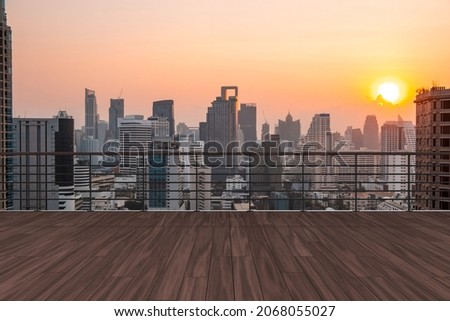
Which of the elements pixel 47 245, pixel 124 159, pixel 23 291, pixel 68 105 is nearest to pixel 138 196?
pixel 124 159

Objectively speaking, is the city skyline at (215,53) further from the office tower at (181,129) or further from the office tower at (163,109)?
the office tower at (181,129)

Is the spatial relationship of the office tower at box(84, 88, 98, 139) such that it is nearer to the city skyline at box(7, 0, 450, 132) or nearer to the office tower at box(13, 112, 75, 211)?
the city skyline at box(7, 0, 450, 132)

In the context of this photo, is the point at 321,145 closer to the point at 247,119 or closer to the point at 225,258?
the point at 225,258

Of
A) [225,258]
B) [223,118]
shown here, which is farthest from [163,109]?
[225,258]

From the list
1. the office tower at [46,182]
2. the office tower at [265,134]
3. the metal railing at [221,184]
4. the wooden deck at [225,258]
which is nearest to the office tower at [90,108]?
the office tower at [265,134]

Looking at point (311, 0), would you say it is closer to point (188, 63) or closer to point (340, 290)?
point (188, 63)

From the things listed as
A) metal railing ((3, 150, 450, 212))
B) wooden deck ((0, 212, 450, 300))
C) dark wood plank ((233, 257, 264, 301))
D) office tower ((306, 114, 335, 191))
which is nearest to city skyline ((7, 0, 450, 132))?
office tower ((306, 114, 335, 191))
